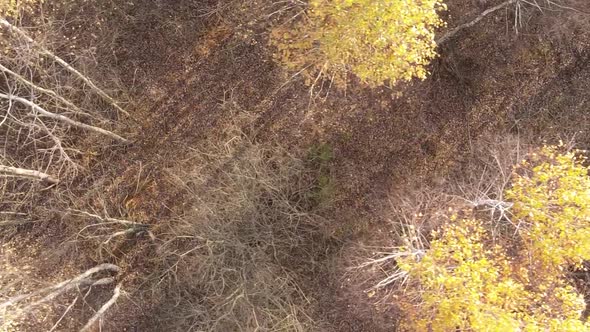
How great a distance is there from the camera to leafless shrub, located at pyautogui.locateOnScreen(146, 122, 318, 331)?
445 inches

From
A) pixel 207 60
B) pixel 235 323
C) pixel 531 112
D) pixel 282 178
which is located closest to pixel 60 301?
pixel 235 323

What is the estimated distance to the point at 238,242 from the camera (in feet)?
37.8

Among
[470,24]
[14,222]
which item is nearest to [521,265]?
[470,24]

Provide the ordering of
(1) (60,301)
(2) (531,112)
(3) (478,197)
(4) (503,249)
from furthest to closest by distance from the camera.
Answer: (2) (531,112) → (1) (60,301) → (3) (478,197) → (4) (503,249)

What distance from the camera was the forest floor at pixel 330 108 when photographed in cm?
1255

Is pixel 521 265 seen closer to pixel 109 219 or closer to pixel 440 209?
pixel 440 209

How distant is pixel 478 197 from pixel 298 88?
5682 millimetres

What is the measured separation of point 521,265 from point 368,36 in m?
6.20

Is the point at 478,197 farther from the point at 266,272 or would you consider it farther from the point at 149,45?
the point at 149,45

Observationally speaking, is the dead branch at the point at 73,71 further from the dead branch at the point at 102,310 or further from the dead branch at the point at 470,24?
the dead branch at the point at 470,24

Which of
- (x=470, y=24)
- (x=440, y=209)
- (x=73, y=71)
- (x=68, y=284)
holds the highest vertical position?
(x=73, y=71)

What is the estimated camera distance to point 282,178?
12156 millimetres

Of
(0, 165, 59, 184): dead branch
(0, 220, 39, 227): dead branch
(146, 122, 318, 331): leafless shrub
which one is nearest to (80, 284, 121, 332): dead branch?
(146, 122, 318, 331): leafless shrub

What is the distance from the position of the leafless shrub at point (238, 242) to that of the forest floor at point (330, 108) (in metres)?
0.52
